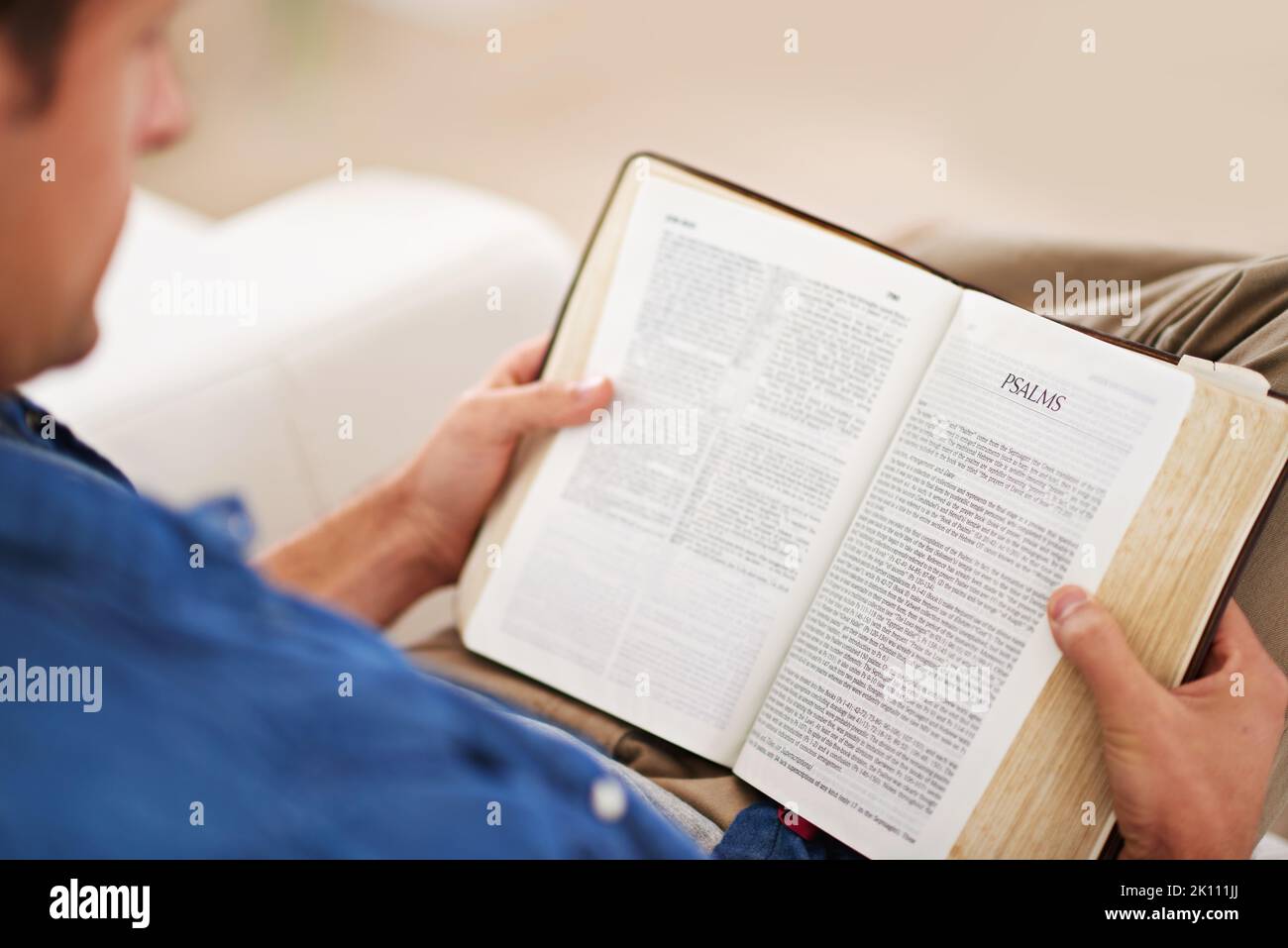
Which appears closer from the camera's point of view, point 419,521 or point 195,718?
point 195,718

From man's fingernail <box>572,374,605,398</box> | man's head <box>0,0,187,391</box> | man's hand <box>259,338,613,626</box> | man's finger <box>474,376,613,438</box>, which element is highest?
man's head <box>0,0,187,391</box>

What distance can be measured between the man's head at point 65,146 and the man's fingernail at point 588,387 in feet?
1.20

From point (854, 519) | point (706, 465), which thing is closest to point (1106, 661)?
point (854, 519)

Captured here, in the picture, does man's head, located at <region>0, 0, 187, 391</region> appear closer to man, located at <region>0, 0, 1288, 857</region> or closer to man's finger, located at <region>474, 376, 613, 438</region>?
man, located at <region>0, 0, 1288, 857</region>

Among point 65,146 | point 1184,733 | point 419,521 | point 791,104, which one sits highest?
point 791,104

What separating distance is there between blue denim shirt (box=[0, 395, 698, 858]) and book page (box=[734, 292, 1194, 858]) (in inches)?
11.1

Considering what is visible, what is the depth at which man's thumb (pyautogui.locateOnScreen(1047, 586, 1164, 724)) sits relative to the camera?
60 cm

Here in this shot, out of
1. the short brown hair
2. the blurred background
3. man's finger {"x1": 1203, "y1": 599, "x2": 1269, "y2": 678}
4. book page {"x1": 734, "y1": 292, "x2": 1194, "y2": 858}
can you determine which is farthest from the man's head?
the blurred background

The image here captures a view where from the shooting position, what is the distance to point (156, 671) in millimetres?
411

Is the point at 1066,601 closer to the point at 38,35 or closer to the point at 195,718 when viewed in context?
the point at 195,718


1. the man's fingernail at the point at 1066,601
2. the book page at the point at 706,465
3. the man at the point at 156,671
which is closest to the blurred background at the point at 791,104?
the book page at the point at 706,465

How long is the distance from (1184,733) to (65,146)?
66 centimetres

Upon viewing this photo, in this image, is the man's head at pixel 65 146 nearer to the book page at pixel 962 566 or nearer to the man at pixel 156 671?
the man at pixel 156 671
